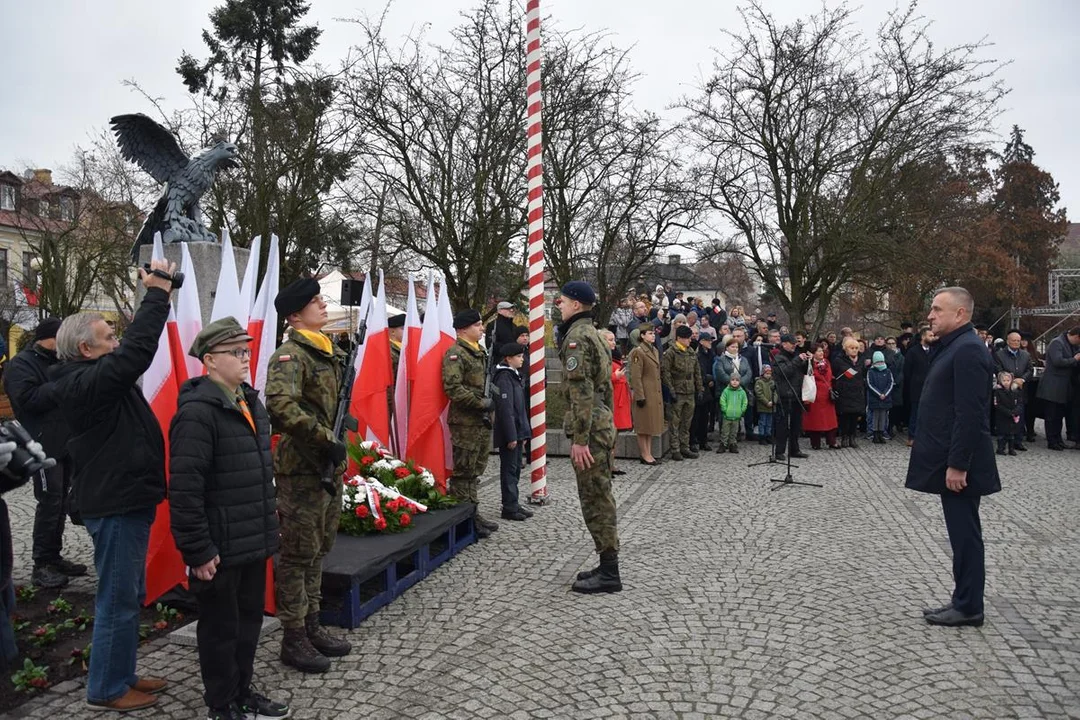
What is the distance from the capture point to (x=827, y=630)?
4.79 metres

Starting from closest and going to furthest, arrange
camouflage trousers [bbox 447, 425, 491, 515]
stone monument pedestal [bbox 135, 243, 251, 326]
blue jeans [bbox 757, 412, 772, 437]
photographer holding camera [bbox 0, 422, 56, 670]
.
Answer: photographer holding camera [bbox 0, 422, 56, 670] < stone monument pedestal [bbox 135, 243, 251, 326] < camouflage trousers [bbox 447, 425, 491, 515] < blue jeans [bbox 757, 412, 772, 437]

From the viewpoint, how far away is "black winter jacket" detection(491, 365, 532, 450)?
7895 mm

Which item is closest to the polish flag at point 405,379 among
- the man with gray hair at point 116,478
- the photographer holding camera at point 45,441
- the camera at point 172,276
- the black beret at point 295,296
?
the photographer holding camera at point 45,441

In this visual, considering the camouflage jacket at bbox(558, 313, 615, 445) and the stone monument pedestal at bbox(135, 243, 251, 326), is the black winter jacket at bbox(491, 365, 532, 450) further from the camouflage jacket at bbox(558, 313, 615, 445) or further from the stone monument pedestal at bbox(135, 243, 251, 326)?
the stone monument pedestal at bbox(135, 243, 251, 326)

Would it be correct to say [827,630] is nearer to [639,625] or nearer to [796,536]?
[639,625]

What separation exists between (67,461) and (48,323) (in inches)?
42.1

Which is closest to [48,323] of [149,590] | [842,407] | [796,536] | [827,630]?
[149,590]

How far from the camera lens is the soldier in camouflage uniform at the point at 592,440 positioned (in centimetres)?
559

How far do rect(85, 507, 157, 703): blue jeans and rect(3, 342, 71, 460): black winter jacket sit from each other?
2.10 m

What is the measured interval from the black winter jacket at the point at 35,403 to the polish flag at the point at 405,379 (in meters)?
3.01

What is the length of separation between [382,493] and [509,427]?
7.25ft

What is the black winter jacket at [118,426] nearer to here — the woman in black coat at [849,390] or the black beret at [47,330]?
the black beret at [47,330]

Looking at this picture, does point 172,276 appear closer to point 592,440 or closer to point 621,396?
point 592,440

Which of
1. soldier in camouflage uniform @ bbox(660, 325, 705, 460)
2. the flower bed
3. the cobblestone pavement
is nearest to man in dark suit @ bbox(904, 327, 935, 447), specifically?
soldier in camouflage uniform @ bbox(660, 325, 705, 460)
